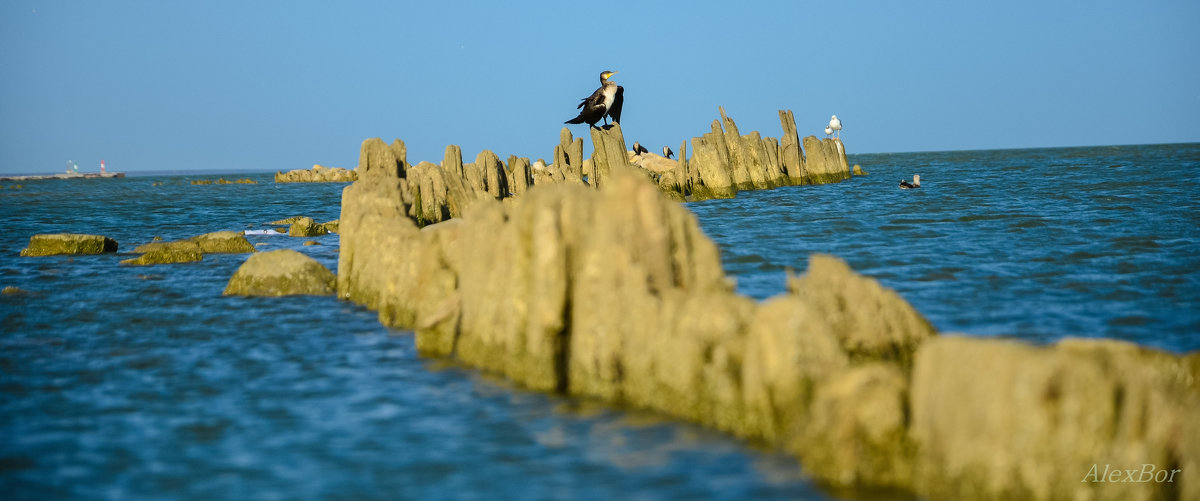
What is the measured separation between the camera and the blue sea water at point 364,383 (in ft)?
26.7

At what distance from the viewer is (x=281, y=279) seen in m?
18.4

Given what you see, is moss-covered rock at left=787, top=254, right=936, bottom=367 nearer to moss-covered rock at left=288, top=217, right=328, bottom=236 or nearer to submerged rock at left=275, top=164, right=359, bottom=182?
moss-covered rock at left=288, top=217, right=328, bottom=236

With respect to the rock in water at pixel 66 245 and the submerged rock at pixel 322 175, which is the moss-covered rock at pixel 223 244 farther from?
the submerged rock at pixel 322 175

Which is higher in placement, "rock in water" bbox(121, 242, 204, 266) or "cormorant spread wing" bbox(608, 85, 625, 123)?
"cormorant spread wing" bbox(608, 85, 625, 123)

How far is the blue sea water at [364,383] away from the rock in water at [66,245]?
6.12 ft

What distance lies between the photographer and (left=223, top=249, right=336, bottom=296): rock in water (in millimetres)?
18375

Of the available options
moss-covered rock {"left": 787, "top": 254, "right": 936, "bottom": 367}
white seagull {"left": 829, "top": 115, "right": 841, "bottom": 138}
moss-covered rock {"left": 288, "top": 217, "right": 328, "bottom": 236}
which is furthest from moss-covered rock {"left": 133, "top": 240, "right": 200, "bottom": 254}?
white seagull {"left": 829, "top": 115, "right": 841, "bottom": 138}

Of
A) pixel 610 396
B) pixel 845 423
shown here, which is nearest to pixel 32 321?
pixel 610 396

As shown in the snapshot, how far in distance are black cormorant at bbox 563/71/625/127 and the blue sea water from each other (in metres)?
12.1

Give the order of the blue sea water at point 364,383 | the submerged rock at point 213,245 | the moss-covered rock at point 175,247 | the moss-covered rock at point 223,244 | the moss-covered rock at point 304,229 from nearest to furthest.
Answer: the blue sea water at point 364,383, the moss-covered rock at point 175,247, the submerged rock at point 213,245, the moss-covered rock at point 223,244, the moss-covered rock at point 304,229

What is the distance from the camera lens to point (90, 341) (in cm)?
1464

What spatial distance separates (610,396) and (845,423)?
2983 millimetres

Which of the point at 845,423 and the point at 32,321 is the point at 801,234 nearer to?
the point at 32,321

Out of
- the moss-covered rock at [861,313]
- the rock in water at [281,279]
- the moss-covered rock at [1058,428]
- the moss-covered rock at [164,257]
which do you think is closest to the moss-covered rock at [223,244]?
the moss-covered rock at [164,257]
